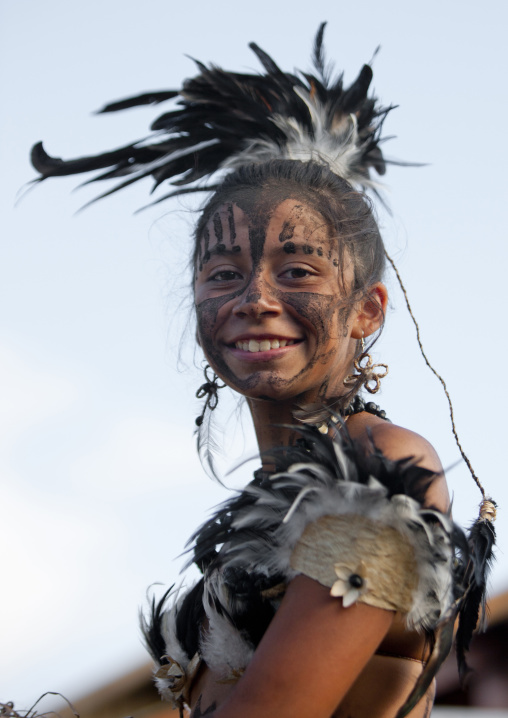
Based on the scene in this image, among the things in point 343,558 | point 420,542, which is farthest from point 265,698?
point 420,542

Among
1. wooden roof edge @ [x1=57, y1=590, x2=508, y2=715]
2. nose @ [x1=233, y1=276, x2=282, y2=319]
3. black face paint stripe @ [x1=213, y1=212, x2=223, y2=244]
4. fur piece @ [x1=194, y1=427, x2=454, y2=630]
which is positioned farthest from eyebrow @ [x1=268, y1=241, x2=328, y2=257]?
wooden roof edge @ [x1=57, y1=590, x2=508, y2=715]

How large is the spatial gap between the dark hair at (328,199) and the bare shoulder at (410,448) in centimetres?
72

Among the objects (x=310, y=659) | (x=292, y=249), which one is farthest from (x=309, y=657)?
(x=292, y=249)

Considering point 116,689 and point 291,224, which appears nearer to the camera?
point 291,224

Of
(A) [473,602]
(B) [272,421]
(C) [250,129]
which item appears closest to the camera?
(A) [473,602]

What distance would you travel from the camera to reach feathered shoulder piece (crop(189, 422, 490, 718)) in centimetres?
188

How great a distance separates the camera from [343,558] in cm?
188

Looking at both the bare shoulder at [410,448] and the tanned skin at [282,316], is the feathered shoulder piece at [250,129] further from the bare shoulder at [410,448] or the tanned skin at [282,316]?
the bare shoulder at [410,448]

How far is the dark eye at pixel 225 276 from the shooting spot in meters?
2.74

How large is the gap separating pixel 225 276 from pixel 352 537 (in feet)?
3.79

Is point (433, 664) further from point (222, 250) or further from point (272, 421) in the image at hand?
point (222, 250)

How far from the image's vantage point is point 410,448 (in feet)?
7.03

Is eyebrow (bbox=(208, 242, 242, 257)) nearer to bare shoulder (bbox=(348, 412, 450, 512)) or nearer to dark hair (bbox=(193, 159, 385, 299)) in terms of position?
dark hair (bbox=(193, 159, 385, 299))

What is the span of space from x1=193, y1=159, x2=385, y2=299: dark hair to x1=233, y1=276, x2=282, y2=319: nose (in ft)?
1.03
